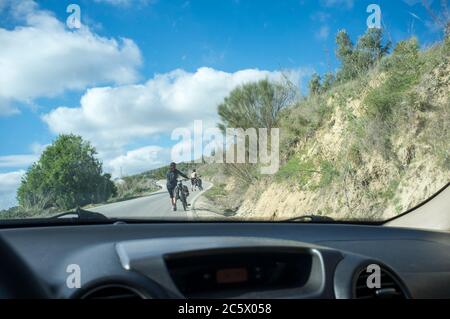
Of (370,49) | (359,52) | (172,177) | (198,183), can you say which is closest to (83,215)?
(172,177)

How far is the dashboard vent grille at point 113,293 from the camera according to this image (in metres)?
2.38

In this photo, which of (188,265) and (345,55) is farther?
(345,55)

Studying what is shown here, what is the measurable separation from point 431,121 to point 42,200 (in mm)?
4946

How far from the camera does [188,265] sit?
2701 millimetres

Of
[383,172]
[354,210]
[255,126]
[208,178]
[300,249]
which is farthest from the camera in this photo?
[383,172]

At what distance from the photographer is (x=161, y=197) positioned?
157 inches

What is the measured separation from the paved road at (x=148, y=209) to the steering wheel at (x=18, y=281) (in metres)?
0.97

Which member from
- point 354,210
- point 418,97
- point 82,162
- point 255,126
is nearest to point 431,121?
point 418,97

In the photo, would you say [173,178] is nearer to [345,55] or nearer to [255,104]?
[255,104]

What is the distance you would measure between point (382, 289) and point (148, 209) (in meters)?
1.73

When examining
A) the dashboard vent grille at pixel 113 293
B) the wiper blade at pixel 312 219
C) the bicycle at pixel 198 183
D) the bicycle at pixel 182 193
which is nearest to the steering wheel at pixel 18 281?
the dashboard vent grille at pixel 113 293

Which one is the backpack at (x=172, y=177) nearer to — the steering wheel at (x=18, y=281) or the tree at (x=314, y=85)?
the steering wheel at (x=18, y=281)

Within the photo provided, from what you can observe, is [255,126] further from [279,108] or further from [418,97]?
[418,97]
